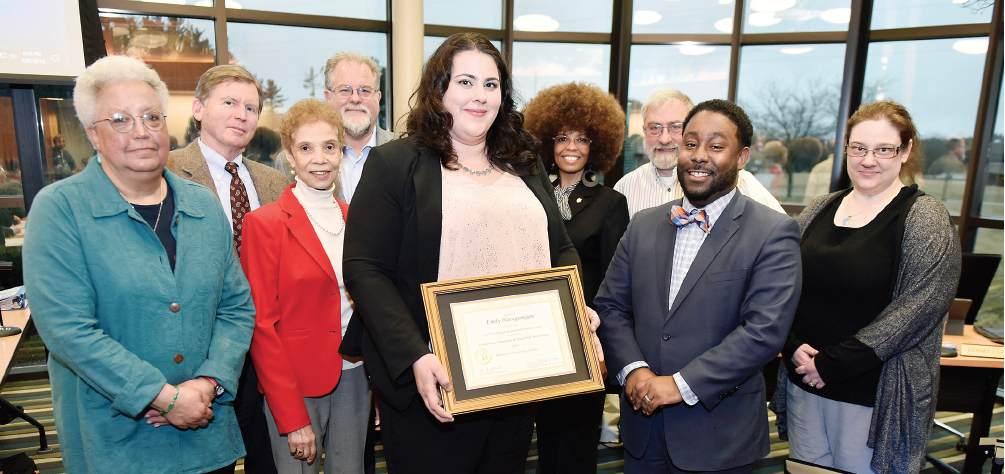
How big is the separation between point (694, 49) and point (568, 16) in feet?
5.25

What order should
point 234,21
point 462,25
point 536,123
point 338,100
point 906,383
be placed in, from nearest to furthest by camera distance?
point 906,383, point 536,123, point 338,100, point 234,21, point 462,25

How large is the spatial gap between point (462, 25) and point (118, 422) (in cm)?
597

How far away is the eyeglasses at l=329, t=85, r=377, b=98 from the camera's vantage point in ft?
11.5

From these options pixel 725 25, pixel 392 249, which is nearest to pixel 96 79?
pixel 392 249

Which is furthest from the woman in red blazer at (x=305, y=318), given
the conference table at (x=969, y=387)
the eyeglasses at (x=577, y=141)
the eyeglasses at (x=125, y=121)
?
the conference table at (x=969, y=387)

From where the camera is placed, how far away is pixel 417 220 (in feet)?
5.29

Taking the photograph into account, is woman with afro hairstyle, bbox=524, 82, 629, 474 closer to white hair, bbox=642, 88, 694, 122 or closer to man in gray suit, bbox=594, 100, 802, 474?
white hair, bbox=642, 88, 694, 122

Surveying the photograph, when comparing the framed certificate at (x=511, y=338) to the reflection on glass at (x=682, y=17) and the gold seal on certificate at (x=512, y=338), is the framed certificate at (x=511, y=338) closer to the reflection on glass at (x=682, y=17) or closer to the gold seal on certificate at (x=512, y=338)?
the gold seal on certificate at (x=512, y=338)

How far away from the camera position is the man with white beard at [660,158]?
10.8 feet

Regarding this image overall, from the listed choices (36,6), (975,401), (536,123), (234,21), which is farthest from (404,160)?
(234,21)

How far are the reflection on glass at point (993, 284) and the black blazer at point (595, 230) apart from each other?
194 inches

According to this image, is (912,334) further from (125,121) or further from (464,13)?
(464,13)

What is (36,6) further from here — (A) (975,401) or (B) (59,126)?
(A) (975,401)

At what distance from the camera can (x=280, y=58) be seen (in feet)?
19.6
